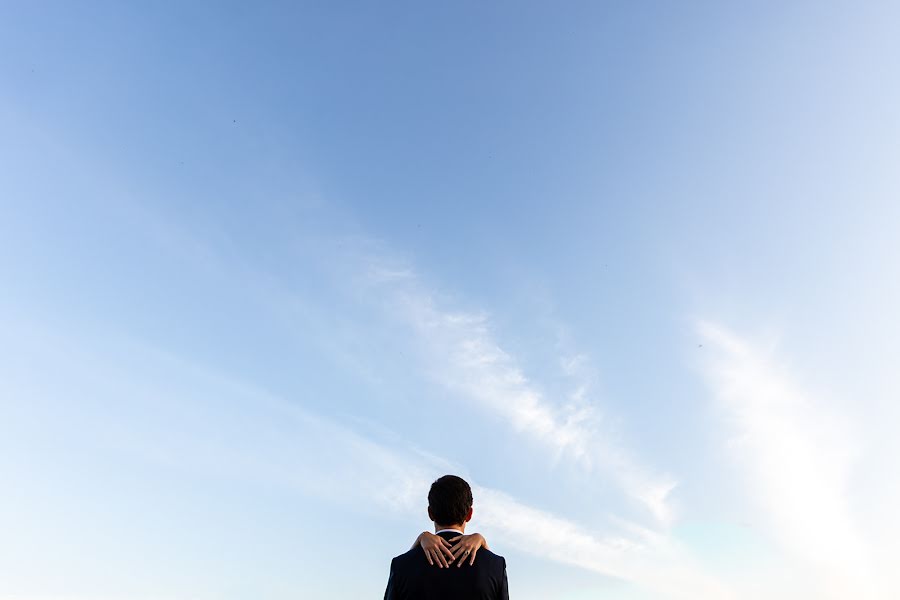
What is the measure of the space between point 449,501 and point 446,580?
887 millimetres

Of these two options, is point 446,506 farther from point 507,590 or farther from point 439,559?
point 507,590

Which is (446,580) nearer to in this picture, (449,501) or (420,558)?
(420,558)

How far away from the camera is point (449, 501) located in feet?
29.4

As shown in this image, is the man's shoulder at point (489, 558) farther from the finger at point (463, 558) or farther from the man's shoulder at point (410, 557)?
the man's shoulder at point (410, 557)

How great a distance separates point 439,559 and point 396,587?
615mm

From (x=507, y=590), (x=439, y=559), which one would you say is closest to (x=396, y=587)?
(x=439, y=559)

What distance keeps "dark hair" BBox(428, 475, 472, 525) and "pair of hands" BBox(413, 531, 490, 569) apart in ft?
0.77

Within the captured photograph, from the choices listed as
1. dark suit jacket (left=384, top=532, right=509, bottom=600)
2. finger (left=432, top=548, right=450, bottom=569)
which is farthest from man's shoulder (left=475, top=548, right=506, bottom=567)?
finger (left=432, top=548, right=450, bottom=569)

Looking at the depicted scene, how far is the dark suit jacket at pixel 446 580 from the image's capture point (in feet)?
28.1

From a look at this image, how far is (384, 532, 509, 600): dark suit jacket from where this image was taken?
337 inches

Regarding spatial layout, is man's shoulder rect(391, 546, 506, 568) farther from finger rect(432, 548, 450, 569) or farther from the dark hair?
the dark hair

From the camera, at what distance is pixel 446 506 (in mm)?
8945

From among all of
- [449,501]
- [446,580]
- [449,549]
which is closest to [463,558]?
[449,549]

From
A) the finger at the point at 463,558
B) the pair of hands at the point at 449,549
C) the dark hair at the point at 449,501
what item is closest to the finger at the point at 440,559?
the pair of hands at the point at 449,549
